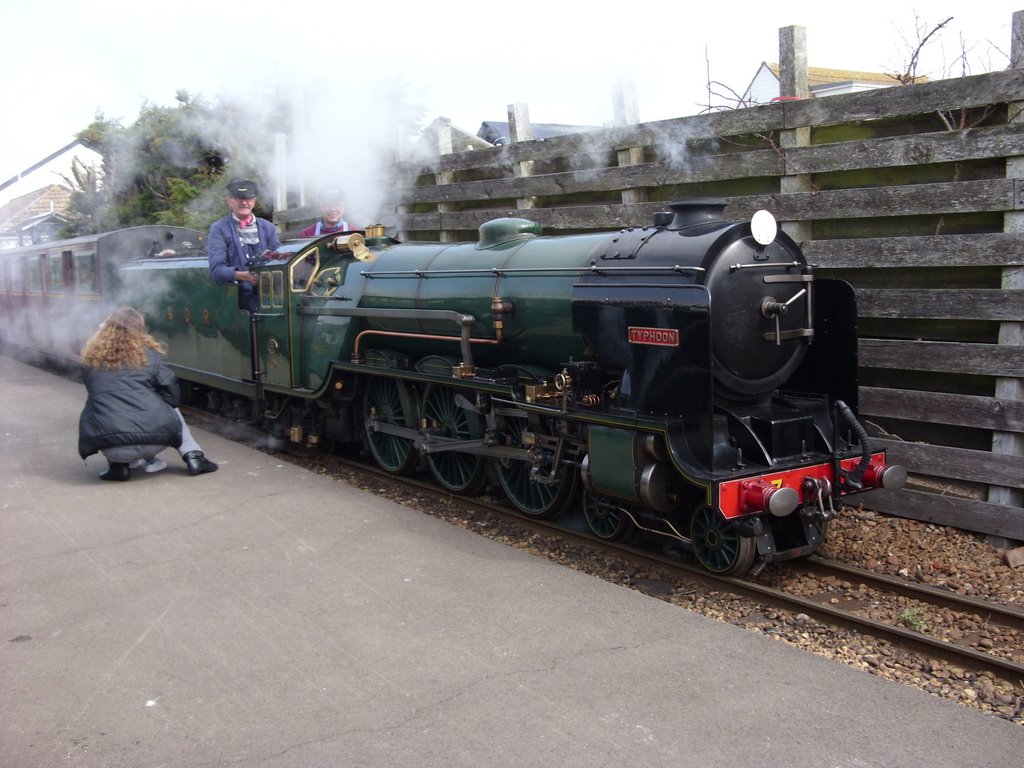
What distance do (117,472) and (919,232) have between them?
635 centimetres

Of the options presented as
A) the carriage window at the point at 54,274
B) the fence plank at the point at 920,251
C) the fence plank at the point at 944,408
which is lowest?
the fence plank at the point at 944,408

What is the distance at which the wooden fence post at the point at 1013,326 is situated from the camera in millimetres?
5367

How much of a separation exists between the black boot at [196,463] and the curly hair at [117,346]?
0.85 metres

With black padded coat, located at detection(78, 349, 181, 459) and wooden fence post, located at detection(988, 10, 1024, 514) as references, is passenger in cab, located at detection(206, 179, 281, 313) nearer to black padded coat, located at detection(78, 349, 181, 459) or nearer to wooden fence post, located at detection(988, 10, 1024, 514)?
black padded coat, located at detection(78, 349, 181, 459)

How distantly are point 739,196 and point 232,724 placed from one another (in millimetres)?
5273

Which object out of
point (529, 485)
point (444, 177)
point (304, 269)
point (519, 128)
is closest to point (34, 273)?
point (444, 177)

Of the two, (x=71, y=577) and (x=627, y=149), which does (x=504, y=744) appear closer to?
(x=71, y=577)

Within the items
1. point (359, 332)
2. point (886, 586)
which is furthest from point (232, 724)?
point (359, 332)

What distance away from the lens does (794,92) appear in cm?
651

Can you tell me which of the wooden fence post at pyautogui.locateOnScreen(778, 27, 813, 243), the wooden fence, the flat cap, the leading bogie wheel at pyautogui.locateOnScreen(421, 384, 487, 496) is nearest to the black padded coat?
the leading bogie wheel at pyautogui.locateOnScreen(421, 384, 487, 496)

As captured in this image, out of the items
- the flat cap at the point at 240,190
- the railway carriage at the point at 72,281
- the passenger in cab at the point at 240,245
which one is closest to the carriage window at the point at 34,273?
the railway carriage at the point at 72,281

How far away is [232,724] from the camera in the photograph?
3381mm

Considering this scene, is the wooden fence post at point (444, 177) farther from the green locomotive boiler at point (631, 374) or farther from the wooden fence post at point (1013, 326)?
the wooden fence post at point (1013, 326)

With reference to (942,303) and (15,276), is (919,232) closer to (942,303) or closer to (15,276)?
(942,303)
